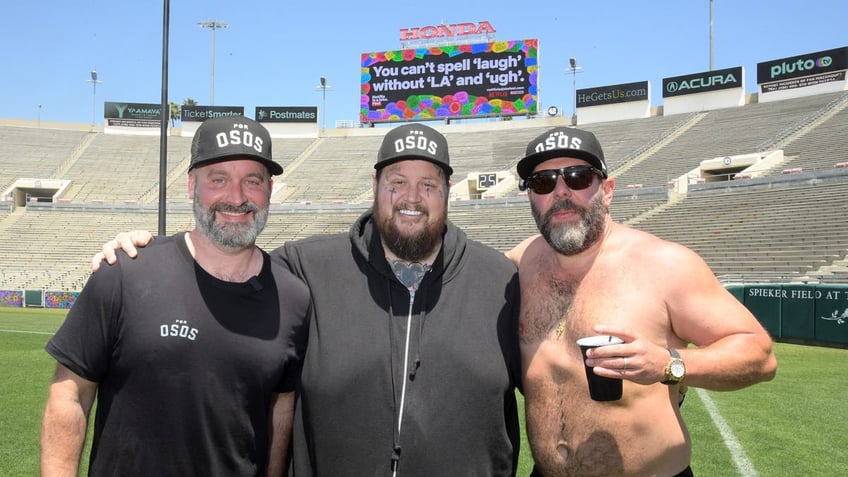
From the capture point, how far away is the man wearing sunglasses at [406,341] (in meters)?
2.93

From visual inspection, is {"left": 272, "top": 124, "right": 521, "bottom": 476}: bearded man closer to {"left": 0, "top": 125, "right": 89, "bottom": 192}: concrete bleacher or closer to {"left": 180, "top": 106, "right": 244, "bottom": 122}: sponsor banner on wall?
{"left": 0, "top": 125, "right": 89, "bottom": 192}: concrete bleacher

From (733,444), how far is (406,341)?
18.0 ft

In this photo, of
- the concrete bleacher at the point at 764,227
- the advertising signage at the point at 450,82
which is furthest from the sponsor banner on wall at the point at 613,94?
the concrete bleacher at the point at 764,227

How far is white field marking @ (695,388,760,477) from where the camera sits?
6121mm

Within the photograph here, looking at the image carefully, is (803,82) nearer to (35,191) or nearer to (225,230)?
(225,230)

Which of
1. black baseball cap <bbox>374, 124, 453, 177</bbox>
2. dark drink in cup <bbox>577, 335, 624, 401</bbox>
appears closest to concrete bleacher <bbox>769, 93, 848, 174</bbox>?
black baseball cap <bbox>374, 124, 453, 177</bbox>

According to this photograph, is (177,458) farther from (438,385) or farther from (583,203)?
(583,203)

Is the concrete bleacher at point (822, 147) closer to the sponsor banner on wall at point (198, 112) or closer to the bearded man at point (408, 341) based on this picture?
the bearded man at point (408, 341)

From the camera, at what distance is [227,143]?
2945 mm

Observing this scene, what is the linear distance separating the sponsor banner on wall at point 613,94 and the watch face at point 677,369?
175 feet

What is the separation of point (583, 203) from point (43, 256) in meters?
42.1

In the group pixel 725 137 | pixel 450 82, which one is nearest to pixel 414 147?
pixel 725 137

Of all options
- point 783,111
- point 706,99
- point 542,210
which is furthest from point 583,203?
point 706,99

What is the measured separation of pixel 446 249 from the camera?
10.9 feet
